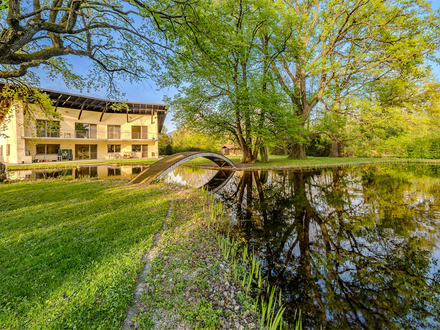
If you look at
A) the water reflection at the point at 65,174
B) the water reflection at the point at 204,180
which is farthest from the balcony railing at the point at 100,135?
the water reflection at the point at 204,180

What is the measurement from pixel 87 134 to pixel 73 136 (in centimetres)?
144

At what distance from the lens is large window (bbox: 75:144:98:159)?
2134 centimetres

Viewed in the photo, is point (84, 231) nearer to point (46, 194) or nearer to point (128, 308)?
point (128, 308)

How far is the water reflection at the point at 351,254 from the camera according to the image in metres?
2.07

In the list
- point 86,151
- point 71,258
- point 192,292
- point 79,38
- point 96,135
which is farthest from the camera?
point 86,151

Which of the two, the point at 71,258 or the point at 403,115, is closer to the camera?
the point at 71,258

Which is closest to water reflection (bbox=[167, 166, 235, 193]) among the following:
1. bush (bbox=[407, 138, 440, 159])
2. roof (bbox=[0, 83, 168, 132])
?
roof (bbox=[0, 83, 168, 132])

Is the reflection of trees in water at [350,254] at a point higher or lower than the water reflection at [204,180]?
lower

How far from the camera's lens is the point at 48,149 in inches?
763

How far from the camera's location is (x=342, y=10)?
1515cm

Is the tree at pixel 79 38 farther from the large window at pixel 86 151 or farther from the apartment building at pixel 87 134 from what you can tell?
the large window at pixel 86 151

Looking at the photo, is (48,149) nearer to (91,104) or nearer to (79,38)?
(91,104)

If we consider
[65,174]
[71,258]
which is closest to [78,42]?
[71,258]

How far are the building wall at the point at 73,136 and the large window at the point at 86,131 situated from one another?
0.39 metres
